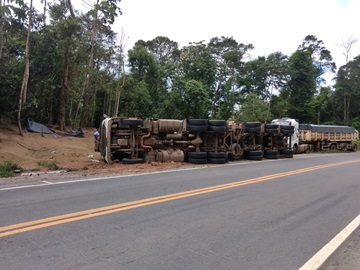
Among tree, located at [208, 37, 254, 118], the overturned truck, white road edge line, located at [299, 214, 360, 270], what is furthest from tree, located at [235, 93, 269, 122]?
white road edge line, located at [299, 214, 360, 270]

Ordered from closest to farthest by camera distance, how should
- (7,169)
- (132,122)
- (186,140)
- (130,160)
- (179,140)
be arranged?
(7,169) → (130,160) → (132,122) → (179,140) → (186,140)

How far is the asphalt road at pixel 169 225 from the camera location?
162 inches

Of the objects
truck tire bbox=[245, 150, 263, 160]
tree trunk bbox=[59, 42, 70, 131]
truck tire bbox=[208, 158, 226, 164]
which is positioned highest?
tree trunk bbox=[59, 42, 70, 131]

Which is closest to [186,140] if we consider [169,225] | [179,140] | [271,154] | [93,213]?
[179,140]

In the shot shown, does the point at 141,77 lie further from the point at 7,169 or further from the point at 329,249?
the point at 329,249

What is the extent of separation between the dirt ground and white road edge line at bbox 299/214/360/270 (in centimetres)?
782

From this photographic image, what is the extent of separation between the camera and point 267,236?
5188mm

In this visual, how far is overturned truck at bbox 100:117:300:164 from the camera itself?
14.1 metres

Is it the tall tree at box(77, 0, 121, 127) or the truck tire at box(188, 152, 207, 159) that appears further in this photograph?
the tall tree at box(77, 0, 121, 127)

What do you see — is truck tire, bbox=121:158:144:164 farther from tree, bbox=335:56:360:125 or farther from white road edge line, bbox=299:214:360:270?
tree, bbox=335:56:360:125

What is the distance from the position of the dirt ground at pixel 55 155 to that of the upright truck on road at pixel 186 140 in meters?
0.83

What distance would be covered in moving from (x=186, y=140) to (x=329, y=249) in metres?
11.7

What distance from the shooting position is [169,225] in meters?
5.46

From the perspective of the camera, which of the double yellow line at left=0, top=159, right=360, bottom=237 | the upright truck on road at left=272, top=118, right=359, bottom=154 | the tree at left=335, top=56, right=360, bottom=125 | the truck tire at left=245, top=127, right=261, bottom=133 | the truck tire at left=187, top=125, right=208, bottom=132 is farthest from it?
the tree at left=335, top=56, right=360, bottom=125
